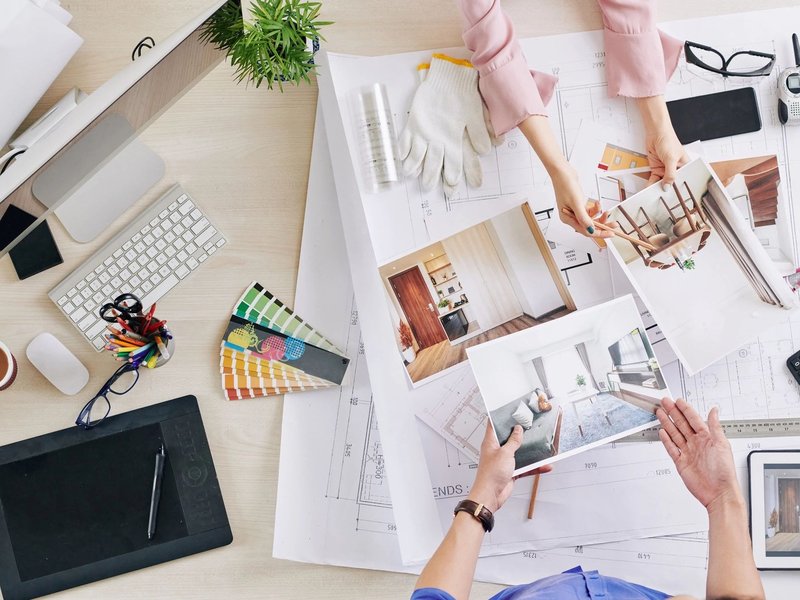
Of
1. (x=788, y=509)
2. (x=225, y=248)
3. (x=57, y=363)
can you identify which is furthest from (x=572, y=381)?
(x=57, y=363)

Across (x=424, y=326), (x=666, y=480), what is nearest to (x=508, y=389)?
(x=424, y=326)

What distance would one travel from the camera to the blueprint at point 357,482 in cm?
112

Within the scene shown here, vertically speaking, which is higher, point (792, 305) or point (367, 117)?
point (367, 117)

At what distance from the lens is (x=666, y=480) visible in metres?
1.12

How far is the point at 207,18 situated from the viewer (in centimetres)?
82

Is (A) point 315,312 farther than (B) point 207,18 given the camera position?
Yes

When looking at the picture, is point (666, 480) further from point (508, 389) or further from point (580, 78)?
point (580, 78)

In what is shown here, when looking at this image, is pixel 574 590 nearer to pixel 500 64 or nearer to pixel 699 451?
pixel 699 451

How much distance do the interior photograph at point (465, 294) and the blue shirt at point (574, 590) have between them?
1.12 ft

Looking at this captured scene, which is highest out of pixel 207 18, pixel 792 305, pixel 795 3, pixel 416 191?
pixel 207 18

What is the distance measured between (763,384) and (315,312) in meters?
0.75

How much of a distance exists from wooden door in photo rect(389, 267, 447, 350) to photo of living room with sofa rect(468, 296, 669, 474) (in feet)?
0.32

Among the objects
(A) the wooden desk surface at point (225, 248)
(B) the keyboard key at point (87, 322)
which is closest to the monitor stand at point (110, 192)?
(A) the wooden desk surface at point (225, 248)

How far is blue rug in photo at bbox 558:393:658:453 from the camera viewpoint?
1.07 metres
